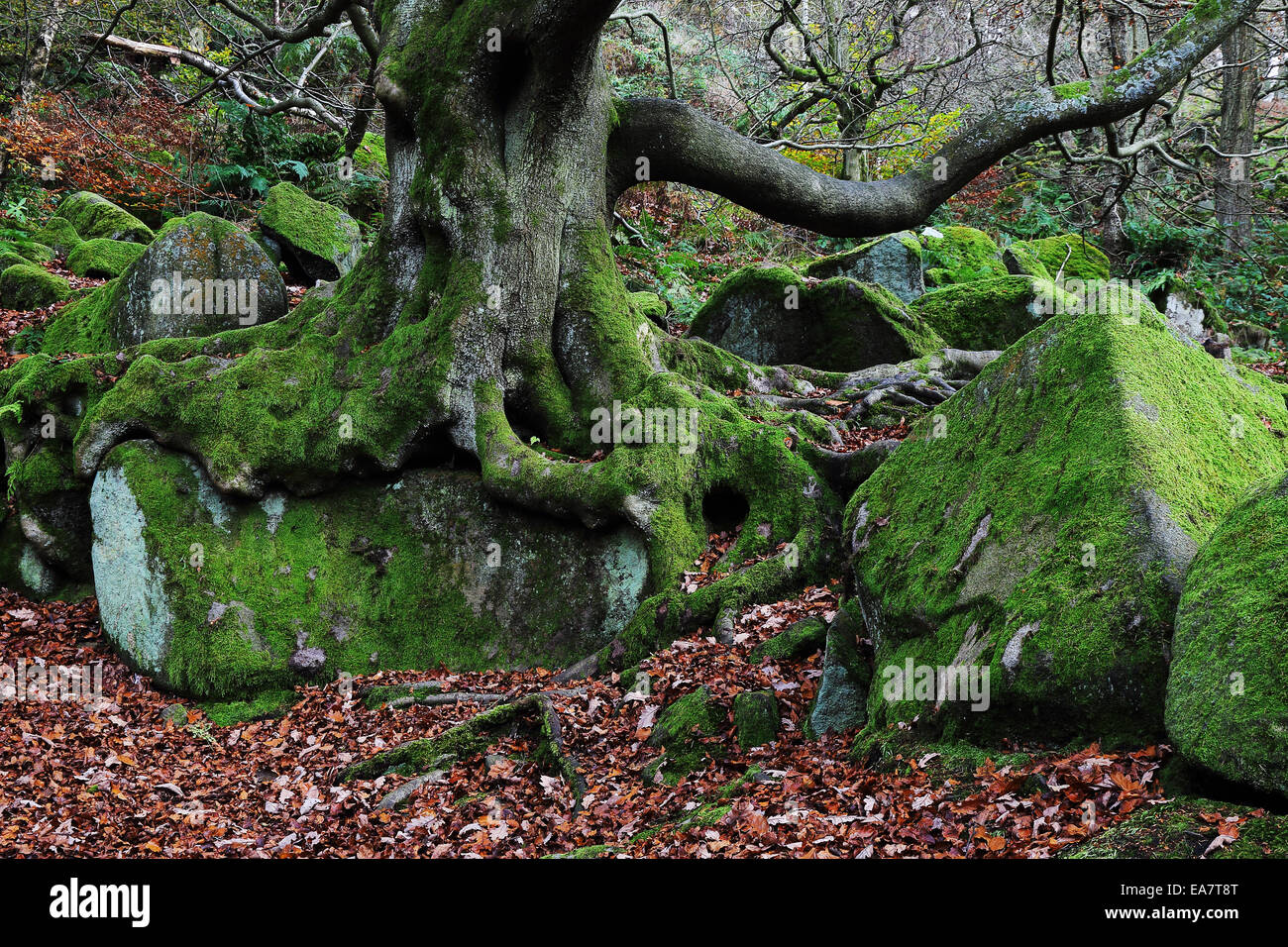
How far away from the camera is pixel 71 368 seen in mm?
10266

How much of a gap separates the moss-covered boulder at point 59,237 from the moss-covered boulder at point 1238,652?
1729cm

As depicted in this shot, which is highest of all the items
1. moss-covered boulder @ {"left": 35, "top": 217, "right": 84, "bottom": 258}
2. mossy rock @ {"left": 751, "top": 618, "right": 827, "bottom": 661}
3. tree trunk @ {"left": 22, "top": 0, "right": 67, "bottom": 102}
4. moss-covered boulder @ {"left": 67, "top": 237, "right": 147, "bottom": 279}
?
tree trunk @ {"left": 22, "top": 0, "right": 67, "bottom": 102}

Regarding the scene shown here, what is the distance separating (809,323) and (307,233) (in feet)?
25.1

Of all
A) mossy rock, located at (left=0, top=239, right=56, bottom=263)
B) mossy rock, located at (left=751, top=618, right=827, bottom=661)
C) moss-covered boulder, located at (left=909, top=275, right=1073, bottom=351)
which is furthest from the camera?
mossy rock, located at (left=0, top=239, right=56, bottom=263)

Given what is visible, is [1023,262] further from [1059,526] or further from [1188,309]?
[1059,526]

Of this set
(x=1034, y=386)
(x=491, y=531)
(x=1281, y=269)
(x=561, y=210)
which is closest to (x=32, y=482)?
(x=491, y=531)

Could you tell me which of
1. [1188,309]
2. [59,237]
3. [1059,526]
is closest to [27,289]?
[59,237]

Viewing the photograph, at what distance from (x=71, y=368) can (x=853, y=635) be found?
8831 mm

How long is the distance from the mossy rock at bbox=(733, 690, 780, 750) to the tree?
214 cm

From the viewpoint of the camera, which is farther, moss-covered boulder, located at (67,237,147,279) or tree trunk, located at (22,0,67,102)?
tree trunk, located at (22,0,67,102)

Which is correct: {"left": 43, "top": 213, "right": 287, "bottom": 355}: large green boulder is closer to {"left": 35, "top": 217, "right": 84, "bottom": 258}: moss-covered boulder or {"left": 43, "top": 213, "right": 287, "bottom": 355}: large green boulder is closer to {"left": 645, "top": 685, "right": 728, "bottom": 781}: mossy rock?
{"left": 35, "top": 217, "right": 84, "bottom": 258}: moss-covered boulder

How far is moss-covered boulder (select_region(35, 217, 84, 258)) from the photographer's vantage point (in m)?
16.0

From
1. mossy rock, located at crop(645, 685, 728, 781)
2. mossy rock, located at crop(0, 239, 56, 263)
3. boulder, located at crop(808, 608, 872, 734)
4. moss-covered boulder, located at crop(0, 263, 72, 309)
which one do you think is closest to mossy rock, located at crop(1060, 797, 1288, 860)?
boulder, located at crop(808, 608, 872, 734)

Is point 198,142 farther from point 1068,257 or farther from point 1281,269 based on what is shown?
point 1281,269
